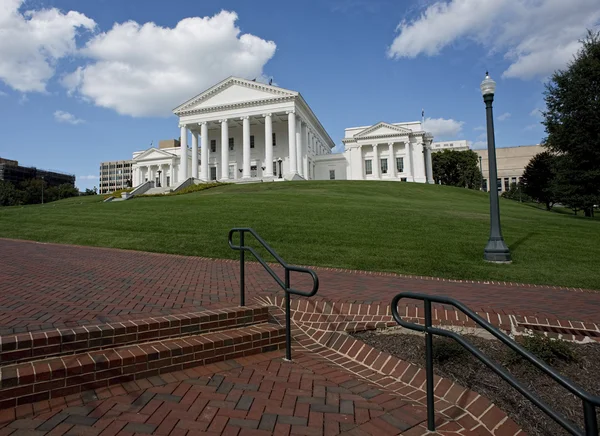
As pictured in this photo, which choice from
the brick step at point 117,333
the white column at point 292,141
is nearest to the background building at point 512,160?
the white column at point 292,141

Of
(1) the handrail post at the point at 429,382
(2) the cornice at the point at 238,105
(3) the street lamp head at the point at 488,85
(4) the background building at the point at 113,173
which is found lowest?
(1) the handrail post at the point at 429,382

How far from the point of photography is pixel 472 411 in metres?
3.19

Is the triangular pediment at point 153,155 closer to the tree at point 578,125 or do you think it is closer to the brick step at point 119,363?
the tree at point 578,125

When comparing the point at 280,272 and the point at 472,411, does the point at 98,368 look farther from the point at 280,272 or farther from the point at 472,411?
the point at 280,272

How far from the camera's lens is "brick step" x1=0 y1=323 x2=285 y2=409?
297 centimetres

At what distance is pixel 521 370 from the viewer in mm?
3949

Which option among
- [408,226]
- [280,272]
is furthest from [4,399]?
[408,226]

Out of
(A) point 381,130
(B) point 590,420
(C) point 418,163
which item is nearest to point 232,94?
(A) point 381,130

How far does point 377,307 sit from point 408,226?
9284mm

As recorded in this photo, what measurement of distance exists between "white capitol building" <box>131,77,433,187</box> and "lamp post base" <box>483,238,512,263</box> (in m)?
41.7

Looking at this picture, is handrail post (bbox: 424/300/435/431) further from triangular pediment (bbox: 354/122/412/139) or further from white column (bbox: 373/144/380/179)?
triangular pediment (bbox: 354/122/412/139)

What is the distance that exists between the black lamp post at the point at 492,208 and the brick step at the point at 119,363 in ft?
25.1

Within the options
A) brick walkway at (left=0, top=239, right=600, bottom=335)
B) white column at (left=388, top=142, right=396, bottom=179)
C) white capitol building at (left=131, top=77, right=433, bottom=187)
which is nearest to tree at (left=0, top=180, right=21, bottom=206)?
white capitol building at (left=131, top=77, right=433, bottom=187)

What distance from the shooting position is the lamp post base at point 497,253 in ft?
31.9
